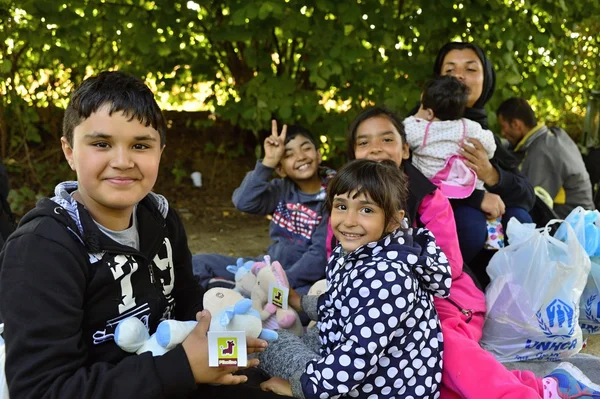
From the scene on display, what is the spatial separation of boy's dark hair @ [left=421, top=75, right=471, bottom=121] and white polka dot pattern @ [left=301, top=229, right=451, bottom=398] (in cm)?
108

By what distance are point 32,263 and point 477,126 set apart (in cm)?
239

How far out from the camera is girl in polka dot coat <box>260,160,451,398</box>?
1.94 m

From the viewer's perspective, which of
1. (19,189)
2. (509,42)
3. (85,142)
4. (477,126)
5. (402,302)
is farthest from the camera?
(19,189)

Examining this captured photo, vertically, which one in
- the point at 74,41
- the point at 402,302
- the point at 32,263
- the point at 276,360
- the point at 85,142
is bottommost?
the point at 276,360

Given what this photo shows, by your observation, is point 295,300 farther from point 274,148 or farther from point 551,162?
point 551,162

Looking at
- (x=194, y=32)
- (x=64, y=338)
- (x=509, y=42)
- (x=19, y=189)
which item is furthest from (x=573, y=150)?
(x=19, y=189)

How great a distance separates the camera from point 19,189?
5.73m

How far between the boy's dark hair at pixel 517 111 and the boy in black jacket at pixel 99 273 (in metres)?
3.64

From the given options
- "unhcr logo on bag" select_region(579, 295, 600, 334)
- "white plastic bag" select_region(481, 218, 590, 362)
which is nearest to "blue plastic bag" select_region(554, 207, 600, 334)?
"unhcr logo on bag" select_region(579, 295, 600, 334)

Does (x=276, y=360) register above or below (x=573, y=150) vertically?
below

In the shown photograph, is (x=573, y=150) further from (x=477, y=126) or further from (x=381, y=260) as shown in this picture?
(x=381, y=260)

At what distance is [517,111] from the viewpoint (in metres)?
4.85

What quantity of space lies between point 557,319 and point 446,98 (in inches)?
45.4

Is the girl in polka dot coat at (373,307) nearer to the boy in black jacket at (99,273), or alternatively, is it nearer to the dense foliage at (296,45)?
the boy in black jacket at (99,273)
